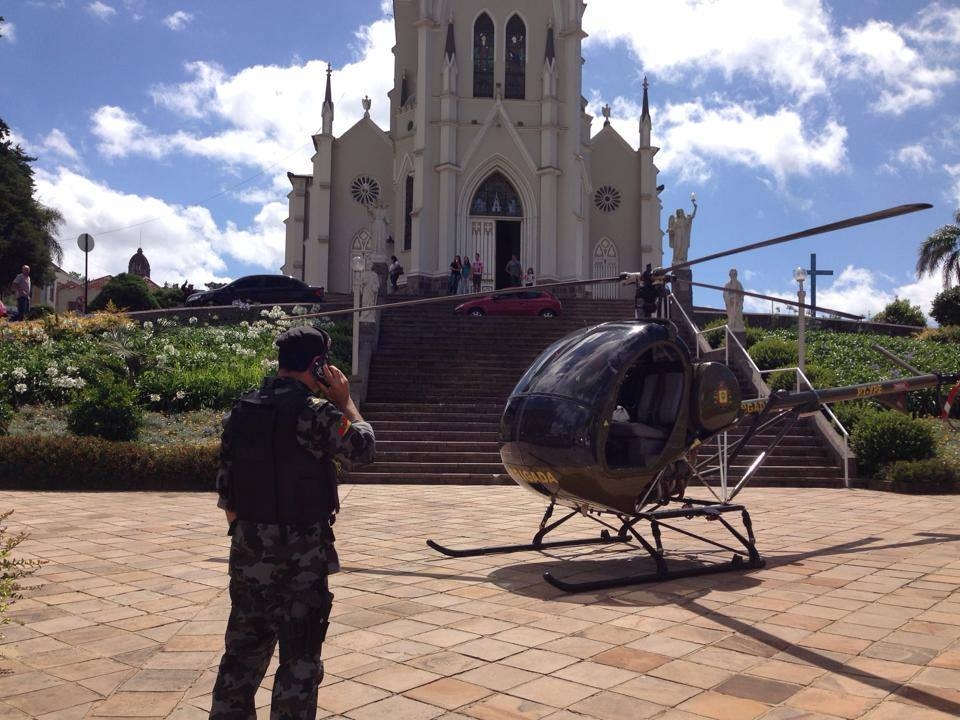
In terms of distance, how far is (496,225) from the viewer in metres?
34.2

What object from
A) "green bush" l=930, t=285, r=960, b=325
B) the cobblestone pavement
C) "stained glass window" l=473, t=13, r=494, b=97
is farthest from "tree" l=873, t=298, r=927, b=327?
the cobblestone pavement

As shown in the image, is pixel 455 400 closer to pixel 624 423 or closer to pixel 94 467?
pixel 94 467

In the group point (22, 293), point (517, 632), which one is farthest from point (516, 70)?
point (517, 632)

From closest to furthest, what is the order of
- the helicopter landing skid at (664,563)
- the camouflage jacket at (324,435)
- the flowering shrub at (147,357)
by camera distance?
the camouflage jacket at (324,435)
the helicopter landing skid at (664,563)
the flowering shrub at (147,357)

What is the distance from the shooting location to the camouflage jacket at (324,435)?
11.3 ft

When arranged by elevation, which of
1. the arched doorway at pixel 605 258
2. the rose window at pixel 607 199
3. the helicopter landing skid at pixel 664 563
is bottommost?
the helicopter landing skid at pixel 664 563

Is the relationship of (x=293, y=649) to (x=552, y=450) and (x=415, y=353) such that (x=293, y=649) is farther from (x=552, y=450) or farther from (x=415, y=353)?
(x=415, y=353)

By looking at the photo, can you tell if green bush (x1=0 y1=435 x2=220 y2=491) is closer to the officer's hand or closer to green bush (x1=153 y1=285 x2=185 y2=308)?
the officer's hand

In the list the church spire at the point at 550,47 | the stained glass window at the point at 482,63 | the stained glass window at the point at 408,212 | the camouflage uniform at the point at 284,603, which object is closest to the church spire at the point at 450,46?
the stained glass window at the point at 482,63

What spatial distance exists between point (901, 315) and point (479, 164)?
17087mm

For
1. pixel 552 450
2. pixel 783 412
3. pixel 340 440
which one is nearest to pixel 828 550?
pixel 783 412

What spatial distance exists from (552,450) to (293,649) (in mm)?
3504

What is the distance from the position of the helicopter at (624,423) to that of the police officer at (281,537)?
3.20 m

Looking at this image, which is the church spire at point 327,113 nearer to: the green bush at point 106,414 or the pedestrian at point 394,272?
the pedestrian at point 394,272
